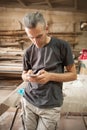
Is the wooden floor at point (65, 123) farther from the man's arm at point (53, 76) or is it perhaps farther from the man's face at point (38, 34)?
the man's face at point (38, 34)

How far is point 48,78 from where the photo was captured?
1.44 m

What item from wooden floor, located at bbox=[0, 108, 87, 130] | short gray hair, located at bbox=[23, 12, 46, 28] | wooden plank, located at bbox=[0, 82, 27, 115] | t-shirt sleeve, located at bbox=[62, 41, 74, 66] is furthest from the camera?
wooden floor, located at bbox=[0, 108, 87, 130]

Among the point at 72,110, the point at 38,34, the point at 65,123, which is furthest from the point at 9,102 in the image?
the point at 38,34

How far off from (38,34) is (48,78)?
262 millimetres

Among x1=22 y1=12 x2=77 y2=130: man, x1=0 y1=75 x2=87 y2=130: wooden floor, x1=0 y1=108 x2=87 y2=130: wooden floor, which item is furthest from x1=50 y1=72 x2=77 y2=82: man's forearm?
x1=0 y1=108 x2=87 y2=130: wooden floor

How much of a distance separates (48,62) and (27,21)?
284 mm

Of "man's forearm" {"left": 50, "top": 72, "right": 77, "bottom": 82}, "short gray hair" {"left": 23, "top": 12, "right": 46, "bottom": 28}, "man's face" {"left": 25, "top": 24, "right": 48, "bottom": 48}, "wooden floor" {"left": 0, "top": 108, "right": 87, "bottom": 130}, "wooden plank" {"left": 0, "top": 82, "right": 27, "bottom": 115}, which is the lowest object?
"wooden floor" {"left": 0, "top": 108, "right": 87, "bottom": 130}

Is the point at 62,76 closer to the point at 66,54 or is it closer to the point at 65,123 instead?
the point at 66,54

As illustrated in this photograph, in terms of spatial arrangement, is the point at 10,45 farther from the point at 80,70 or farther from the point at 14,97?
the point at 14,97

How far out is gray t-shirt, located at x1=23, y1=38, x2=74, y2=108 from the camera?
59.1 inches

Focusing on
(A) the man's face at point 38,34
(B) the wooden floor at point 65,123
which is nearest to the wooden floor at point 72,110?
(B) the wooden floor at point 65,123

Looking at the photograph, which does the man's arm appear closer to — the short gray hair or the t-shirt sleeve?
the t-shirt sleeve

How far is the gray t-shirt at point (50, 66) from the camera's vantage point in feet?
4.92

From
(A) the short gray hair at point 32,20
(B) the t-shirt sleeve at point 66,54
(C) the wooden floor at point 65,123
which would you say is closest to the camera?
(A) the short gray hair at point 32,20
